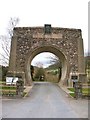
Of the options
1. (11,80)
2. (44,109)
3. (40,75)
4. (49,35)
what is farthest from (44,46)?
(40,75)

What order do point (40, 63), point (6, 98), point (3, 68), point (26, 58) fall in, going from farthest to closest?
point (40, 63), point (3, 68), point (26, 58), point (6, 98)

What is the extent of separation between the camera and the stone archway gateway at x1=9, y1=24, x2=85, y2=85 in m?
38.8

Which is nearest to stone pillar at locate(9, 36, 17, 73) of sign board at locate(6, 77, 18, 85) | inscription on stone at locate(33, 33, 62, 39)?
inscription on stone at locate(33, 33, 62, 39)

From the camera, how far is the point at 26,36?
129 ft

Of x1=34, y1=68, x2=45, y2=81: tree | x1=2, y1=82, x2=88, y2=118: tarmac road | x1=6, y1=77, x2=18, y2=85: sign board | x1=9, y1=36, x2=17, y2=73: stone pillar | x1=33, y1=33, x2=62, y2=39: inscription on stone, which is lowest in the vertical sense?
x1=2, y1=82, x2=88, y2=118: tarmac road

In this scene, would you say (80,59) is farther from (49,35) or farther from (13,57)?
(13,57)

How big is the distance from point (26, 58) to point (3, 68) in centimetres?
1120

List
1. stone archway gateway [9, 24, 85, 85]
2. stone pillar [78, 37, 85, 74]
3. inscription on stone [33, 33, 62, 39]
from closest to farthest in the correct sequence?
stone archway gateway [9, 24, 85, 85]
stone pillar [78, 37, 85, 74]
inscription on stone [33, 33, 62, 39]

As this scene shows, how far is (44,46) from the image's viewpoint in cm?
3916

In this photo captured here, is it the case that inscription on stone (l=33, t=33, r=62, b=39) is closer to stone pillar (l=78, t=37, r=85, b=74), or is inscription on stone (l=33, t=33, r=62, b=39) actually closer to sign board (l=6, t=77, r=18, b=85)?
stone pillar (l=78, t=37, r=85, b=74)

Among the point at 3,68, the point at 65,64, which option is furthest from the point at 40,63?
the point at 65,64

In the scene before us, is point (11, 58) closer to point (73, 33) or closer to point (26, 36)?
point (26, 36)

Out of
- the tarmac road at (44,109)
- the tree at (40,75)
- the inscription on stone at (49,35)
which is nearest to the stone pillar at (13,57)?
the inscription on stone at (49,35)

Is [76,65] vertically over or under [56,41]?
under
